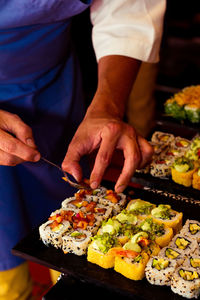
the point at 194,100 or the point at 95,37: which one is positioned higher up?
the point at 95,37

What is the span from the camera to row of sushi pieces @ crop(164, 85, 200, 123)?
289 cm

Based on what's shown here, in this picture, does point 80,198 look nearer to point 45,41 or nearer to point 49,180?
point 49,180

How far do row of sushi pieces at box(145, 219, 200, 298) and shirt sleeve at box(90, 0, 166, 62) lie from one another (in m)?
0.86

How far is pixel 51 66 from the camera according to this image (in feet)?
6.81

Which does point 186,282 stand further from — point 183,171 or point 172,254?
point 183,171

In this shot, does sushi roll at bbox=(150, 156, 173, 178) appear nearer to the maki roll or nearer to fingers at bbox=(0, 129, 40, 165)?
the maki roll

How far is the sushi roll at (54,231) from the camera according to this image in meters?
1.60

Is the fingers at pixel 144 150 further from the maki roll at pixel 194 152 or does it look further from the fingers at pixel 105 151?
the maki roll at pixel 194 152

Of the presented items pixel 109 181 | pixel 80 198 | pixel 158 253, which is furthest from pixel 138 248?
pixel 109 181

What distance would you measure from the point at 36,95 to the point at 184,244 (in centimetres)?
100

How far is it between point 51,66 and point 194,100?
129cm

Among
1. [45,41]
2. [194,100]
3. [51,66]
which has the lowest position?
[194,100]

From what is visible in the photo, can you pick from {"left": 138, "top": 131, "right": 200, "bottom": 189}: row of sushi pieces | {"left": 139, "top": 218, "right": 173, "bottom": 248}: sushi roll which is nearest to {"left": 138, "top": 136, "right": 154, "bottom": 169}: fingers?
{"left": 139, "top": 218, "right": 173, "bottom": 248}: sushi roll

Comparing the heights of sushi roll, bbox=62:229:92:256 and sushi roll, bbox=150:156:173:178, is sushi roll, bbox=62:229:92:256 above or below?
above
